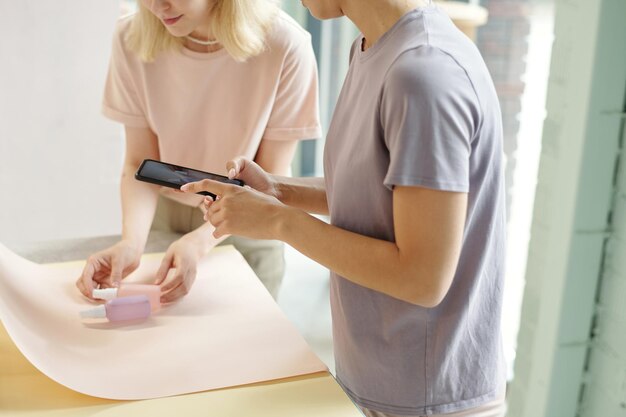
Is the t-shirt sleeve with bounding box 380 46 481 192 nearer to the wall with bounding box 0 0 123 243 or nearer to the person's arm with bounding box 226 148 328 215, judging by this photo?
the person's arm with bounding box 226 148 328 215

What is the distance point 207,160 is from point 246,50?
0.88ft

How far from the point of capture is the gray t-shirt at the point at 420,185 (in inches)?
31.4

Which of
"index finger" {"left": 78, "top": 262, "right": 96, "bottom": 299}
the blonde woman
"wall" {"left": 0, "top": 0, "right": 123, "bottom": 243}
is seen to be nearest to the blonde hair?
the blonde woman

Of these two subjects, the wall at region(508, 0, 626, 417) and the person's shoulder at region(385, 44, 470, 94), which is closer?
the person's shoulder at region(385, 44, 470, 94)

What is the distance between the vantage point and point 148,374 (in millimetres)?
1022

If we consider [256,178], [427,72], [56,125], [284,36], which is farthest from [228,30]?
[56,125]

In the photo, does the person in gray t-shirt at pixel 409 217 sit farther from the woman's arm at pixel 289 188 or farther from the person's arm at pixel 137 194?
the person's arm at pixel 137 194

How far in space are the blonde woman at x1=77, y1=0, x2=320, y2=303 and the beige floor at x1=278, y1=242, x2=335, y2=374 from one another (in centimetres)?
110

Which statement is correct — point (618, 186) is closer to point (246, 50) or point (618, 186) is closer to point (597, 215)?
point (597, 215)

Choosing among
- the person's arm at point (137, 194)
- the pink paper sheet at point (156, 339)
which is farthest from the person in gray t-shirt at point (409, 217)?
the person's arm at point (137, 194)

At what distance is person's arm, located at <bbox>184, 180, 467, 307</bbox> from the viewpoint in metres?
0.80

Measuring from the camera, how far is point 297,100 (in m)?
1.55

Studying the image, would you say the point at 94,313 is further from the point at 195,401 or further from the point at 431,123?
→ the point at 431,123

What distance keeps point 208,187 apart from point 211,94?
54 centimetres
